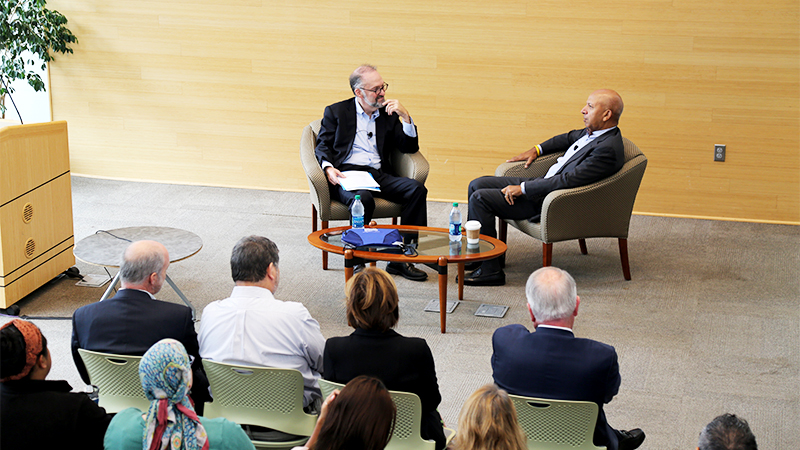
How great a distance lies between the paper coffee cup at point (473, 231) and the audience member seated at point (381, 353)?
2.14 metres

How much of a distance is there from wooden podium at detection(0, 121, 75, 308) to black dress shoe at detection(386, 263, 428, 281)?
2161mm

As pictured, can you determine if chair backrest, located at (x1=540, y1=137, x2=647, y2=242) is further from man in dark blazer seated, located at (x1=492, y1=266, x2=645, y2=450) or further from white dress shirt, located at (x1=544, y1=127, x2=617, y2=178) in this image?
man in dark blazer seated, located at (x1=492, y1=266, x2=645, y2=450)

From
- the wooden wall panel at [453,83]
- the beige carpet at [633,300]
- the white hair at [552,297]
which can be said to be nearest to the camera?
the white hair at [552,297]

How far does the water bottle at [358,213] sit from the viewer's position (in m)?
5.27

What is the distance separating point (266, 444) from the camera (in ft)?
9.62

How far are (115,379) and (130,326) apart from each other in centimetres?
21

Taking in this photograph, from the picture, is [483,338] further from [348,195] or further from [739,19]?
[739,19]

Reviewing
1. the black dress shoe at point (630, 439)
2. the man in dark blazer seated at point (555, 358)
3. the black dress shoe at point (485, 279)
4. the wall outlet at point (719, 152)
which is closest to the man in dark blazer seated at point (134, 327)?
the man in dark blazer seated at point (555, 358)

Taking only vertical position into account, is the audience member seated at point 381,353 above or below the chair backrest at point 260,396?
above

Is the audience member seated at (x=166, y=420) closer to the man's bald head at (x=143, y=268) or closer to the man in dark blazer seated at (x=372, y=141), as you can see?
the man's bald head at (x=143, y=268)

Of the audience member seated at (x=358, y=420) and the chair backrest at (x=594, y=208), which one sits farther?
the chair backrest at (x=594, y=208)

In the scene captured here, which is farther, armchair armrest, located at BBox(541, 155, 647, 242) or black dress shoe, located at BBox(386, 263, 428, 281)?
black dress shoe, located at BBox(386, 263, 428, 281)

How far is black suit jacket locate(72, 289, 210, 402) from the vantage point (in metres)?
3.01

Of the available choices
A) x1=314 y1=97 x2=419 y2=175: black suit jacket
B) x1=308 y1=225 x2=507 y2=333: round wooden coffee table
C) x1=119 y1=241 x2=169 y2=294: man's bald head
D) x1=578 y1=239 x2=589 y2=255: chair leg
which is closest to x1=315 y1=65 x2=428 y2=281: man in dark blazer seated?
x1=314 y1=97 x2=419 y2=175: black suit jacket
